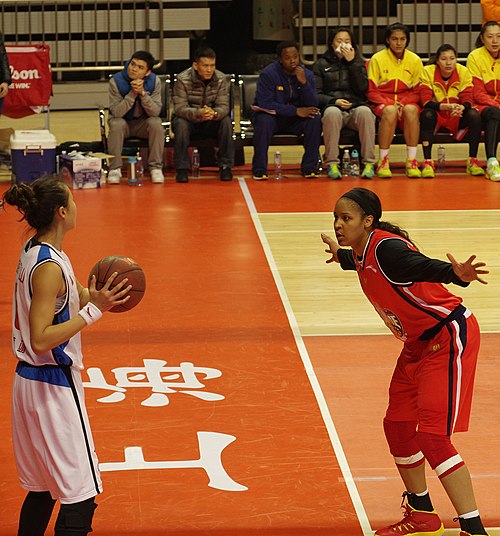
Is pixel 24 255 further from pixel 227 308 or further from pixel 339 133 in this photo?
pixel 339 133

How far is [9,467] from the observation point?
4.86 m

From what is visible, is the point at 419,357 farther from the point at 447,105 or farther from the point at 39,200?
the point at 447,105

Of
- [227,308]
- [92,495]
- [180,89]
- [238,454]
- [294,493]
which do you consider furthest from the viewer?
[180,89]

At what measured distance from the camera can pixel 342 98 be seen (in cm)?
1246

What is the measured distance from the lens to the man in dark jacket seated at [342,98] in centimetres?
1215

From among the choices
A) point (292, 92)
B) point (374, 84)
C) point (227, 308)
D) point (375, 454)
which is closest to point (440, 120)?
point (374, 84)

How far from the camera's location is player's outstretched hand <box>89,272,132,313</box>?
145 inches

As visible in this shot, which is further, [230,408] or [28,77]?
[28,77]

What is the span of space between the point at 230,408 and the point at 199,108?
22.7 feet

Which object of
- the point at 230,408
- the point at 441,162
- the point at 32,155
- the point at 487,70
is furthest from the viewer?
the point at 441,162

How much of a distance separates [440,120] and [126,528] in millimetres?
8913

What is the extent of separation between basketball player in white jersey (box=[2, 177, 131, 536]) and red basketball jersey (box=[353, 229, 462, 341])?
92 centimetres

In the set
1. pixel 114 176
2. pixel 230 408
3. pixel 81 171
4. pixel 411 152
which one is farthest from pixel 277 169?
pixel 230 408

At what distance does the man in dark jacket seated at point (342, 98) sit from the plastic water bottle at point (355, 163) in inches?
4.6
